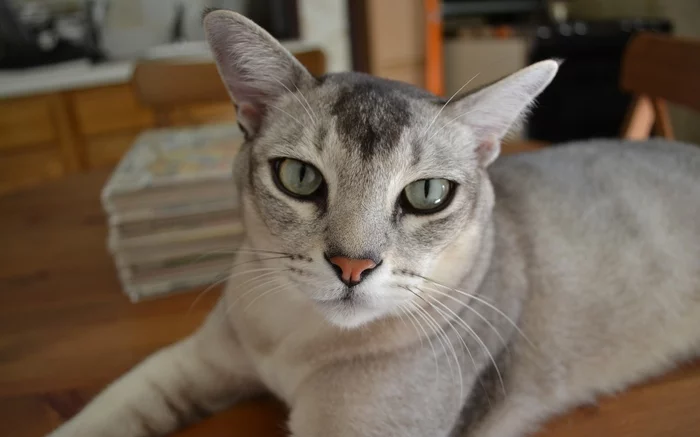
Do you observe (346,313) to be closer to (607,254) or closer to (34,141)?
(607,254)

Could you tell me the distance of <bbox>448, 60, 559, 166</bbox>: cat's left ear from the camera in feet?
2.22

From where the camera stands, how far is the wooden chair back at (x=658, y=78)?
1270 mm

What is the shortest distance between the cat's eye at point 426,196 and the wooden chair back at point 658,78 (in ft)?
2.86

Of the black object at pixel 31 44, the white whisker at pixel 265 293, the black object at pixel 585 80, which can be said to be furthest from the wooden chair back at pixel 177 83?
the black object at pixel 585 80

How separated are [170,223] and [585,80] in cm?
292

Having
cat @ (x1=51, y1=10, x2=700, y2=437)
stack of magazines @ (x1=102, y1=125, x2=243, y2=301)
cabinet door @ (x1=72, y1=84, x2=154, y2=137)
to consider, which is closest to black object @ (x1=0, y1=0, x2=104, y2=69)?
cabinet door @ (x1=72, y1=84, x2=154, y2=137)

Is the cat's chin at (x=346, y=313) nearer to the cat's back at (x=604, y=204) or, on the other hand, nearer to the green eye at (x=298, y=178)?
the green eye at (x=298, y=178)

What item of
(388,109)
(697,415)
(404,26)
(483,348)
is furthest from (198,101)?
(404,26)

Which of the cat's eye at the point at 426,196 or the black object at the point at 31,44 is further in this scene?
the black object at the point at 31,44

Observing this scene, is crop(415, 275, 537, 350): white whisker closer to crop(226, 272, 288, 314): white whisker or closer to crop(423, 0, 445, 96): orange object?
crop(226, 272, 288, 314): white whisker

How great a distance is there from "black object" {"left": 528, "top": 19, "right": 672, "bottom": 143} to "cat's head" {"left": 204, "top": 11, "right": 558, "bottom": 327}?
2.64 metres

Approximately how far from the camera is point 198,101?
1.64 metres

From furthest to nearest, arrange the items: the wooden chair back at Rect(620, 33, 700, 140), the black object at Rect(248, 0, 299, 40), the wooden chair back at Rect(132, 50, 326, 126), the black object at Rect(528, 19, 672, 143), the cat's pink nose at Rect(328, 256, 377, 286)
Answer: the black object at Rect(248, 0, 299, 40) → the black object at Rect(528, 19, 672, 143) → the wooden chair back at Rect(132, 50, 326, 126) → the wooden chair back at Rect(620, 33, 700, 140) → the cat's pink nose at Rect(328, 256, 377, 286)

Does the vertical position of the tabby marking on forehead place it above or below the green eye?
above
